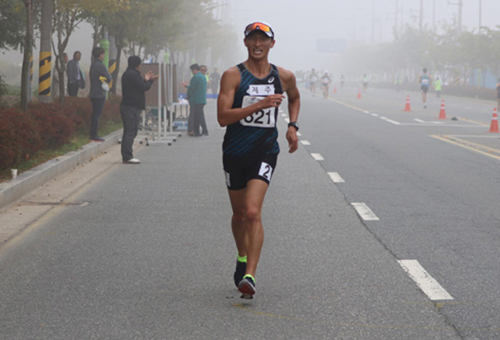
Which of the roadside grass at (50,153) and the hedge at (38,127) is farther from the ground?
the hedge at (38,127)

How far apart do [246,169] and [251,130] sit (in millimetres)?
266

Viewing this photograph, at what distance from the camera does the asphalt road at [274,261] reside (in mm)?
5227

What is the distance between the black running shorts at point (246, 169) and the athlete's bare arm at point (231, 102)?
29cm

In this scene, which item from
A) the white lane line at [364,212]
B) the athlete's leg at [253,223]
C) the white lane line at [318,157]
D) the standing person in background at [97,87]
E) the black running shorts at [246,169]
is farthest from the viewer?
the standing person in background at [97,87]

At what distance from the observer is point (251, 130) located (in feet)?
19.3

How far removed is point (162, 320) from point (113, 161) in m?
10.6

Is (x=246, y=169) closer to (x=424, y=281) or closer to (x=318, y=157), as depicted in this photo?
(x=424, y=281)

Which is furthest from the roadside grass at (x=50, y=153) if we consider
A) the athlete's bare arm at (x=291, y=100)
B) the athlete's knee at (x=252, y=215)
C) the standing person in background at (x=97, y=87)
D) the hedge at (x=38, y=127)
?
the athlete's knee at (x=252, y=215)

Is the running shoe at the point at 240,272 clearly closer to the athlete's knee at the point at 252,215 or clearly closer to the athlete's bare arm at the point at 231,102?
the athlete's knee at the point at 252,215

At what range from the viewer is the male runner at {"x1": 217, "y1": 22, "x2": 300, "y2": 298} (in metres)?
5.79

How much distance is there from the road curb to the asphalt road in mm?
675

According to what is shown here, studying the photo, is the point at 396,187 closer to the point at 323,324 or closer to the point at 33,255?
the point at 33,255

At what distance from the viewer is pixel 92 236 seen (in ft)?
27.0


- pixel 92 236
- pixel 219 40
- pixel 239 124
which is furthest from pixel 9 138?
pixel 219 40
